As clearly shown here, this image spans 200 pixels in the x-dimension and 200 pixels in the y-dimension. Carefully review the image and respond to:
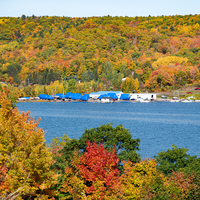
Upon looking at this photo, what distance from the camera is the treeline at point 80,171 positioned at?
40.8ft

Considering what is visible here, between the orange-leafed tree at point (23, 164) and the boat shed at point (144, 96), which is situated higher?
the orange-leafed tree at point (23, 164)

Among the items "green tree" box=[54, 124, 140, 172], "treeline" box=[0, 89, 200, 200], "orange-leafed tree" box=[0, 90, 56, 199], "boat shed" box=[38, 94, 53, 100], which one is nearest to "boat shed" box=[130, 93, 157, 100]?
"boat shed" box=[38, 94, 53, 100]

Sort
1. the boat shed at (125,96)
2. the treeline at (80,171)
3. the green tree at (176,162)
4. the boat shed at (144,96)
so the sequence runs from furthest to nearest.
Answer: the boat shed at (125,96)
the boat shed at (144,96)
the green tree at (176,162)
the treeline at (80,171)

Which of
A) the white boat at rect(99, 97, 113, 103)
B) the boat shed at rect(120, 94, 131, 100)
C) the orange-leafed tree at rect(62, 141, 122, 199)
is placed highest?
the orange-leafed tree at rect(62, 141, 122, 199)

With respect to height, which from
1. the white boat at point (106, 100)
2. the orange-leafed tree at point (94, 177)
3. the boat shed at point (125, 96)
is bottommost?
the white boat at point (106, 100)

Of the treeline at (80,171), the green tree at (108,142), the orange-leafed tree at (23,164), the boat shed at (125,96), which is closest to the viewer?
the orange-leafed tree at (23,164)

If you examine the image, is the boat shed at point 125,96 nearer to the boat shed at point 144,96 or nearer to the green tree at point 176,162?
the boat shed at point 144,96

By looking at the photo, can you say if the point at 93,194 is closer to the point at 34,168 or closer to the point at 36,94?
the point at 34,168

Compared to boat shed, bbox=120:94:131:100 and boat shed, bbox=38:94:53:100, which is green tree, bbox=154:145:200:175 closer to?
boat shed, bbox=120:94:131:100

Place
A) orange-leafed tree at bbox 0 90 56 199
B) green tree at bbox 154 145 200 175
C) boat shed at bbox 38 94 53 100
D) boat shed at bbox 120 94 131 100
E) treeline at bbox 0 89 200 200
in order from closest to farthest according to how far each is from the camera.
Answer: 1. orange-leafed tree at bbox 0 90 56 199
2. treeline at bbox 0 89 200 200
3. green tree at bbox 154 145 200 175
4. boat shed at bbox 120 94 131 100
5. boat shed at bbox 38 94 53 100

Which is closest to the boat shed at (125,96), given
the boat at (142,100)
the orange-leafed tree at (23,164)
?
the boat at (142,100)

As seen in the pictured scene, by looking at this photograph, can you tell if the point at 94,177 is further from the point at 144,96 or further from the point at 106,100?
the point at 144,96

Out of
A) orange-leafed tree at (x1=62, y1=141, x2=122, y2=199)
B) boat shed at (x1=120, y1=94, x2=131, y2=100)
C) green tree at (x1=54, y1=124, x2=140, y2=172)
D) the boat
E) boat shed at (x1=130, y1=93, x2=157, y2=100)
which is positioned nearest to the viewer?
orange-leafed tree at (x1=62, y1=141, x2=122, y2=199)

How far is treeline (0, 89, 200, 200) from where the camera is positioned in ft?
40.8
